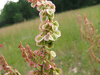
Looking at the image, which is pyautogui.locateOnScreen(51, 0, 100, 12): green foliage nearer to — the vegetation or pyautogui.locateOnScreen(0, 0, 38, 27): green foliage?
the vegetation

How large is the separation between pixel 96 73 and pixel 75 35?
7.01ft

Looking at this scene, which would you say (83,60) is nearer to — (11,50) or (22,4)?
(11,50)

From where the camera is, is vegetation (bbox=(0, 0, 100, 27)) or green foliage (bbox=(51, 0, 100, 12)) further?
vegetation (bbox=(0, 0, 100, 27))

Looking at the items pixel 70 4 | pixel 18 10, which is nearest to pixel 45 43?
pixel 70 4

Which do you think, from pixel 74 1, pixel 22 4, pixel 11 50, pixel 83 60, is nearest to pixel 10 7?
pixel 22 4

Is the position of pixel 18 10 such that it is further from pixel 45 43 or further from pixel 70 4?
pixel 45 43

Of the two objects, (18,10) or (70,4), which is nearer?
(70,4)

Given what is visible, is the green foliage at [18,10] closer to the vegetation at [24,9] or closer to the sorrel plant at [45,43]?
the vegetation at [24,9]

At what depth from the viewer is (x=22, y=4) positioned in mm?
27516

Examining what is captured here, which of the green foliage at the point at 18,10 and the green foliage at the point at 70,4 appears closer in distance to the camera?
the green foliage at the point at 70,4

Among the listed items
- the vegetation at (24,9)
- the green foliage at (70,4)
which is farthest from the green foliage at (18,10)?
the green foliage at (70,4)

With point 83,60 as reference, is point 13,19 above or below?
below

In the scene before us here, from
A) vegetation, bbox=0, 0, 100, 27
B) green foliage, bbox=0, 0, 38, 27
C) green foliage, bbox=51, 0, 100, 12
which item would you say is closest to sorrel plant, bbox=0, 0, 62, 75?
vegetation, bbox=0, 0, 100, 27

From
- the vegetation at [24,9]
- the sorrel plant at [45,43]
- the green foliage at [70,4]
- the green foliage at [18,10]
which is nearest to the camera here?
the sorrel plant at [45,43]
